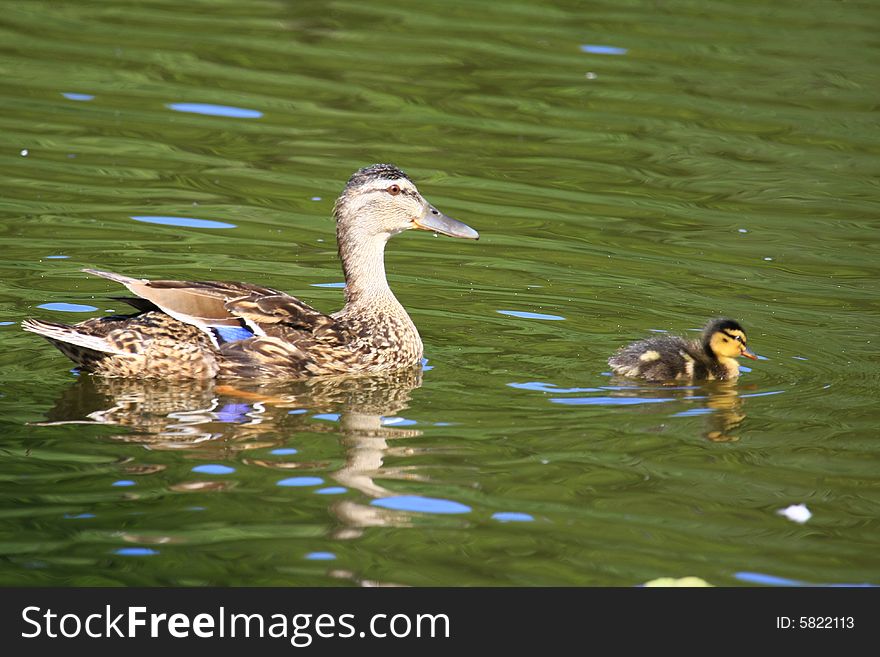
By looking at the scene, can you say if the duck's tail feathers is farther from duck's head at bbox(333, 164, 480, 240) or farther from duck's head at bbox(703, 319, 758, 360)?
duck's head at bbox(703, 319, 758, 360)

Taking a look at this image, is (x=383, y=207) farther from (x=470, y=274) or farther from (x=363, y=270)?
(x=470, y=274)

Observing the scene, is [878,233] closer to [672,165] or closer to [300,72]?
[672,165]

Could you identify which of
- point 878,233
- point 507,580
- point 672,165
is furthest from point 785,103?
point 507,580

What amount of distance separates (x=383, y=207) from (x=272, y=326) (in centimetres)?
111

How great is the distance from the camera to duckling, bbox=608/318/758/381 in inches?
320

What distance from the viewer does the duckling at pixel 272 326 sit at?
26.1 feet

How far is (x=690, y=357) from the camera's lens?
27.1 ft

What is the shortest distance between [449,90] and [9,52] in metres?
4.03

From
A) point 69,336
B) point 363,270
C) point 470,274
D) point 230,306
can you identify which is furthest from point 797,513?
point 470,274

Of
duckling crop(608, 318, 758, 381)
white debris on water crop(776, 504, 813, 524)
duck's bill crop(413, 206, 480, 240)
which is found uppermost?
duck's bill crop(413, 206, 480, 240)

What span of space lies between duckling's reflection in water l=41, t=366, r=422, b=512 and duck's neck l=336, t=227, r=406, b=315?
1.84ft

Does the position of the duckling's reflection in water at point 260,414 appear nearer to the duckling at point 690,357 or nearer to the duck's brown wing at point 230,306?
the duck's brown wing at point 230,306

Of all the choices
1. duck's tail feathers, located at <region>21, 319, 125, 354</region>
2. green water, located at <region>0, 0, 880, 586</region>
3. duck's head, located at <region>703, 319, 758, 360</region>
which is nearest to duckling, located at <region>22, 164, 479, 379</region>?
duck's tail feathers, located at <region>21, 319, 125, 354</region>

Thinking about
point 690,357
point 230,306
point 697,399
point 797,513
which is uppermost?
point 230,306
